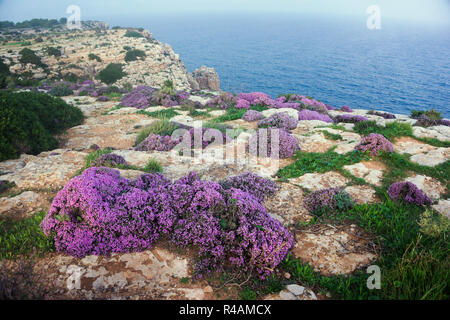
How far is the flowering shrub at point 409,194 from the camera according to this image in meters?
6.00

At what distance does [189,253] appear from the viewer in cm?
458

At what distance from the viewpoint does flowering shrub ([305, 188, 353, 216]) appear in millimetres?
5900

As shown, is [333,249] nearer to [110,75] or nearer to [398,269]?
[398,269]

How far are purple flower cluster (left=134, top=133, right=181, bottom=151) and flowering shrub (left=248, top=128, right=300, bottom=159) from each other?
3596 millimetres

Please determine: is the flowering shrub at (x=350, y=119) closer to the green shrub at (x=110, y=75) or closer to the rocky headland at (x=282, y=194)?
the rocky headland at (x=282, y=194)

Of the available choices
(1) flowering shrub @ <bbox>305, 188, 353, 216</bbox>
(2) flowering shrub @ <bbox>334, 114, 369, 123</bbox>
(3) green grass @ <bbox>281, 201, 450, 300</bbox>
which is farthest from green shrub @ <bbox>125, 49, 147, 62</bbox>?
(3) green grass @ <bbox>281, 201, 450, 300</bbox>

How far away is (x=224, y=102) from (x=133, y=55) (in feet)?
171

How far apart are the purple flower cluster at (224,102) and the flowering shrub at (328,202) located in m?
13.0

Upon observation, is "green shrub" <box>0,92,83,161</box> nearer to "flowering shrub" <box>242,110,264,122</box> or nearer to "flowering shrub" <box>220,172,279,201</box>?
"flowering shrub" <box>220,172,279,201</box>

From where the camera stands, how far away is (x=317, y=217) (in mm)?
5695

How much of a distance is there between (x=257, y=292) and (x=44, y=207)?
5652 millimetres

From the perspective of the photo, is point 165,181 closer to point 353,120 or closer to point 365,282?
point 365,282

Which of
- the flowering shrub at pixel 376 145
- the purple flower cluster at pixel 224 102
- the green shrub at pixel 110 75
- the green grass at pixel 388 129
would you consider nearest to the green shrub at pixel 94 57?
the green shrub at pixel 110 75
